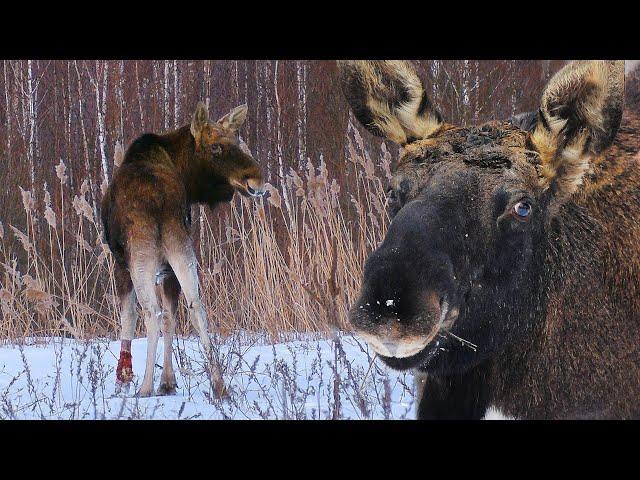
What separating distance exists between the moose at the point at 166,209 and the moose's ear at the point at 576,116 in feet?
7.07

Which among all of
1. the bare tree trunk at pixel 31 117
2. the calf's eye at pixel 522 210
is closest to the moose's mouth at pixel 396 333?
the calf's eye at pixel 522 210

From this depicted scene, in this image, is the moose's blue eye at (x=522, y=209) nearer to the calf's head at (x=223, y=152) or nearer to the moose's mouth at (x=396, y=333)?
the moose's mouth at (x=396, y=333)

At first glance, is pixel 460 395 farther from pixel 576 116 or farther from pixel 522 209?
pixel 576 116

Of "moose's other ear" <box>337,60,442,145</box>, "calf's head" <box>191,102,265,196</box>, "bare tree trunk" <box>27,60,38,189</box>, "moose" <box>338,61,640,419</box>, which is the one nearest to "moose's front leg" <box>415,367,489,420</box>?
"moose" <box>338,61,640,419</box>

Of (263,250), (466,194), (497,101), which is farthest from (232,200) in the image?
(466,194)

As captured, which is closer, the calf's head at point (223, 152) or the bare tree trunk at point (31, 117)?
the calf's head at point (223, 152)

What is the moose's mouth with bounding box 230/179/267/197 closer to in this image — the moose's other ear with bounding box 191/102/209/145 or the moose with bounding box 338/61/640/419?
the moose's other ear with bounding box 191/102/209/145

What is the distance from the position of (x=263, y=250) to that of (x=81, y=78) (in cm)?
141

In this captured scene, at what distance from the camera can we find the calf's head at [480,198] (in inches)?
103

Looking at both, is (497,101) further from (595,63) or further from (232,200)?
(595,63)

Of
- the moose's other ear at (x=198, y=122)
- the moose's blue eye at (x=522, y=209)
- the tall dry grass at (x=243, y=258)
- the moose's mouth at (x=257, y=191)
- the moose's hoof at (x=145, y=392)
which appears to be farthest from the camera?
the tall dry grass at (x=243, y=258)

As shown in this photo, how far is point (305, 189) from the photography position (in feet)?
16.7

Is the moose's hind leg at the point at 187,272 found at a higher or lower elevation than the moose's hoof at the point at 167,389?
higher

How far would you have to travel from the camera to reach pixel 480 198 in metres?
2.78
